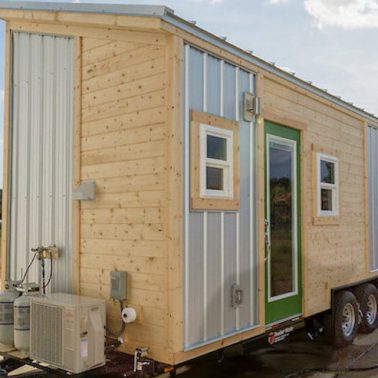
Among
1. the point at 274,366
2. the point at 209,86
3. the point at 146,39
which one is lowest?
the point at 274,366

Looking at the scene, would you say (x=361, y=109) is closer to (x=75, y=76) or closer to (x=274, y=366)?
(x=274, y=366)

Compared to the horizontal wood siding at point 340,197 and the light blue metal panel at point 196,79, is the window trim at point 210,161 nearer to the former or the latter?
the light blue metal panel at point 196,79

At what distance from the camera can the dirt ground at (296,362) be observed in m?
5.84

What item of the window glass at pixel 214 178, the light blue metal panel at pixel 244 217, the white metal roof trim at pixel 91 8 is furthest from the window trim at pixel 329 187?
the white metal roof trim at pixel 91 8

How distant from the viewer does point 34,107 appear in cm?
568

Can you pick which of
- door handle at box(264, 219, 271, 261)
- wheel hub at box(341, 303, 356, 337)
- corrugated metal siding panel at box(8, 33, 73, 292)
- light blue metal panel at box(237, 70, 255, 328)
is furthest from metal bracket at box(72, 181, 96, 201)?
wheel hub at box(341, 303, 356, 337)

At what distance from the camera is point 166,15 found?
4.15m

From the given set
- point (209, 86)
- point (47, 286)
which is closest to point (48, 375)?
point (47, 286)

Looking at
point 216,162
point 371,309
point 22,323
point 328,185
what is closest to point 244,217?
point 216,162

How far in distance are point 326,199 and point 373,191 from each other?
1999mm

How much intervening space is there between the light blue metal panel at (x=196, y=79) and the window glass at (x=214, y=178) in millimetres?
600

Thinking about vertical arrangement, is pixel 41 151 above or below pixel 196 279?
above

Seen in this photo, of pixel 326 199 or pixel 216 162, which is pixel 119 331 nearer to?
pixel 216 162

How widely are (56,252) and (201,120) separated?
2.13 metres
